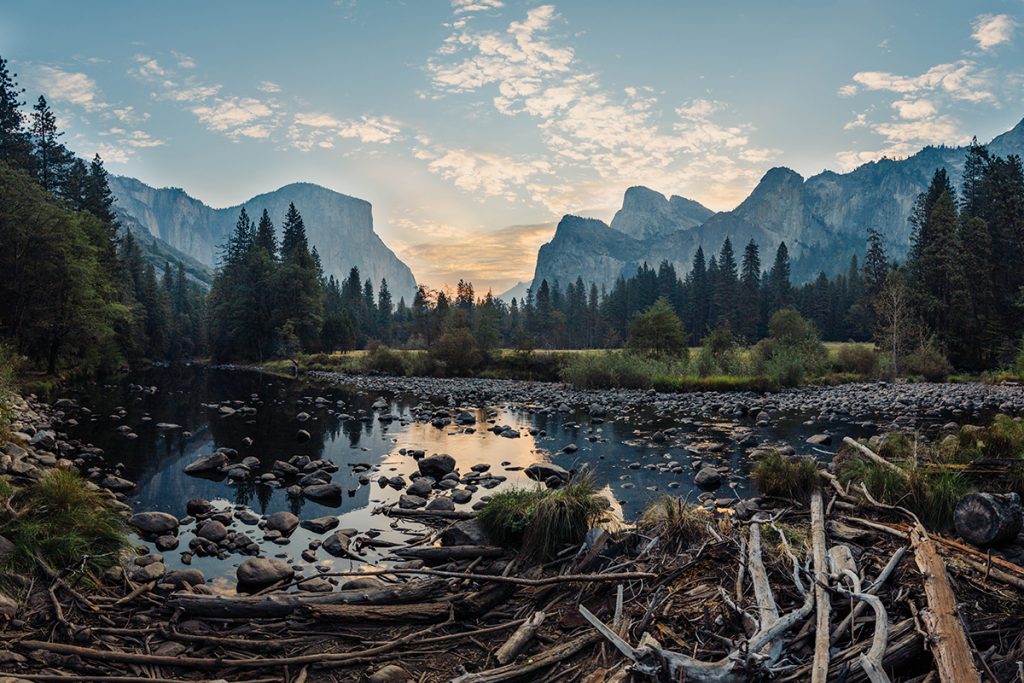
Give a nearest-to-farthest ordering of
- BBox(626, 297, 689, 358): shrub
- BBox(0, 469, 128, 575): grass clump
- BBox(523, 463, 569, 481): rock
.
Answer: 1. BBox(0, 469, 128, 575): grass clump
2. BBox(523, 463, 569, 481): rock
3. BBox(626, 297, 689, 358): shrub

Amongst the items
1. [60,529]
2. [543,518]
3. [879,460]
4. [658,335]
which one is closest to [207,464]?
[60,529]

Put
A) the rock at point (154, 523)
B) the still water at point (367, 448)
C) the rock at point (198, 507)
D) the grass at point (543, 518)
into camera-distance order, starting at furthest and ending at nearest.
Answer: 1. the still water at point (367, 448)
2. the rock at point (198, 507)
3. the rock at point (154, 523)
4. the grass at point (543, 518)

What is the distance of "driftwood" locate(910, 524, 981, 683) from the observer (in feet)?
12.0

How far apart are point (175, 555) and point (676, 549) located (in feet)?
23.6

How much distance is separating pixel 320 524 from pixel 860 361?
3856 cm

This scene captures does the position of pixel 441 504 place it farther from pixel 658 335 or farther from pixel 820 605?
pixel 658 335

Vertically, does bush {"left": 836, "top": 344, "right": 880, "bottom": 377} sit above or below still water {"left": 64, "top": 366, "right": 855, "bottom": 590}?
above

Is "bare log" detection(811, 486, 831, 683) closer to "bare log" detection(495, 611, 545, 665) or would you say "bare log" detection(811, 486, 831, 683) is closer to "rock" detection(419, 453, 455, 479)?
"bare log" detection(495, 611, 545, 665)

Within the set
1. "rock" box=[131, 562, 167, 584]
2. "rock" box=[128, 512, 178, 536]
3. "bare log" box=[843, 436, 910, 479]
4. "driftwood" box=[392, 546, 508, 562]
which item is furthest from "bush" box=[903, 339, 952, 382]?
"rock" box=[131, 562, 167, 584]

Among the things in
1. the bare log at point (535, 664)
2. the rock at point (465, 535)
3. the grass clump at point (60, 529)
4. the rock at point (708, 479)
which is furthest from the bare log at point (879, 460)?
the grass clump at point (60, 529)

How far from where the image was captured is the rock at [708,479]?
12172 mm

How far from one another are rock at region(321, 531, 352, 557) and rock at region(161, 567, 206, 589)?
1.76 metres

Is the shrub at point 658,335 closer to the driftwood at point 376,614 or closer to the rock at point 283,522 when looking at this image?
the rock at point 283,522

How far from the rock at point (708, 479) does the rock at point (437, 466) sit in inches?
224
